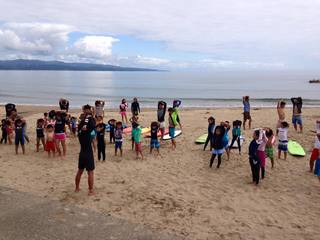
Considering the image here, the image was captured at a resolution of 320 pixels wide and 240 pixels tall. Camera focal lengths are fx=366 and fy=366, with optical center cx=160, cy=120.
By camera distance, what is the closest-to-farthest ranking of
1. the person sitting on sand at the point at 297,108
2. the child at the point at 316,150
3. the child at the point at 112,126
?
the child at the point at 316,150
the child at the point at 112,126
the person sitting on sand at the point at 297,108

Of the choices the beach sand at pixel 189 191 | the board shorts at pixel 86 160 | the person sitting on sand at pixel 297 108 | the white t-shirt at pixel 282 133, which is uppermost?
the person sitting on sand at pixel 297 108

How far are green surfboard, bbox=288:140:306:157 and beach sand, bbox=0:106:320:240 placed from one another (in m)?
0.27

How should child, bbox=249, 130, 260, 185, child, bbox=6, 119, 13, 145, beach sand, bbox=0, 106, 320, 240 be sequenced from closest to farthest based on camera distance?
beach sand, bbox=0, 106, 320, 240, child, bbox=249, 130, 260, 185, child, bbox=6, 119, 13, 145

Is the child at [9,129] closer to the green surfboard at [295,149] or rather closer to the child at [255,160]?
the child at [255,160]

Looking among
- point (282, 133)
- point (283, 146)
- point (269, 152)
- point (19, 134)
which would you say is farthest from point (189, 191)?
point (19, 134)

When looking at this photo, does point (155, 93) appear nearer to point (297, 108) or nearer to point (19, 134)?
point (297, 108)

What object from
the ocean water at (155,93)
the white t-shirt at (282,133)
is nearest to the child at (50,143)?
the white t-shirt at (282,133)

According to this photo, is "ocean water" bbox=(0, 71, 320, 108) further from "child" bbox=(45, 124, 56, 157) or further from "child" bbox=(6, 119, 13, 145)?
"child" bbox=(45, 124, 56, 157)

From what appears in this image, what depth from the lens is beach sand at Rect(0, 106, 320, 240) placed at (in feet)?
22.0

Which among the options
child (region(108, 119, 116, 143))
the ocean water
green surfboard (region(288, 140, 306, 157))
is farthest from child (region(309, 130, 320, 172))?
the ocean water

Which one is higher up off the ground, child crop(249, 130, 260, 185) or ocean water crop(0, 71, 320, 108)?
ocean water crop(0, 71, 320, 108)

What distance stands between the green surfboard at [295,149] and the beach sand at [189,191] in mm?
271

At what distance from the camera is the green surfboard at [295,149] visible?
11748 mm

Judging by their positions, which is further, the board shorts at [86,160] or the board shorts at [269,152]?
the board shorts at [269,152]
